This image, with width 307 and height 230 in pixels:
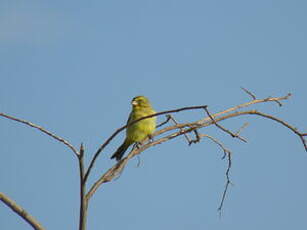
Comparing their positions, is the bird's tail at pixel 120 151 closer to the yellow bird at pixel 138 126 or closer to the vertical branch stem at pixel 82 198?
the yellow bird at pixel 138 126

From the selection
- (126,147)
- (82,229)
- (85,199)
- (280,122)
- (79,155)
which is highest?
(126,147)

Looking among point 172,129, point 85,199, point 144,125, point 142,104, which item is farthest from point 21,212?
point 142,104

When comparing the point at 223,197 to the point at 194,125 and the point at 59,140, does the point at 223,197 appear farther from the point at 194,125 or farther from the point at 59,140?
the point at 59,140

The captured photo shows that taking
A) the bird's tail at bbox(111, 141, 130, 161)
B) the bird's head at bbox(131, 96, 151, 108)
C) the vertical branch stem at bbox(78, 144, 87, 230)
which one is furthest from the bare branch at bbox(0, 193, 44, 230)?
the bird's head at bbox(131, 96, 151, 108)

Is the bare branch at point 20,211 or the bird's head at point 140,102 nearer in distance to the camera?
the bare branch at point 20,211

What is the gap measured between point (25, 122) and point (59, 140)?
183mm

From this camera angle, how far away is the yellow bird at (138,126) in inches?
255

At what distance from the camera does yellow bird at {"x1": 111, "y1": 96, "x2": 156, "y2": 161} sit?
6.47m

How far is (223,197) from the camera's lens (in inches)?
129

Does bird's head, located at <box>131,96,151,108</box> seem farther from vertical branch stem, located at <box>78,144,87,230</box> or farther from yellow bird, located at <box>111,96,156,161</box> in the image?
vertical branch stem, located at <box>78,144,87,230</box>

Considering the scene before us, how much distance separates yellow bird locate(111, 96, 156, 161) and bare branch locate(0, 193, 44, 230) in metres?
3.88

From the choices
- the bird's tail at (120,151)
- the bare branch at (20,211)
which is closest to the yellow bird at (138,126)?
the bird's tail at (120,151)

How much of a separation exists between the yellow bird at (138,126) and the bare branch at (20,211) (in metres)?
3.88

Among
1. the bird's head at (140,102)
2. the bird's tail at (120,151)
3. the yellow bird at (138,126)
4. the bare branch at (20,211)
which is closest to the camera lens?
the bare branch at (20,211)
